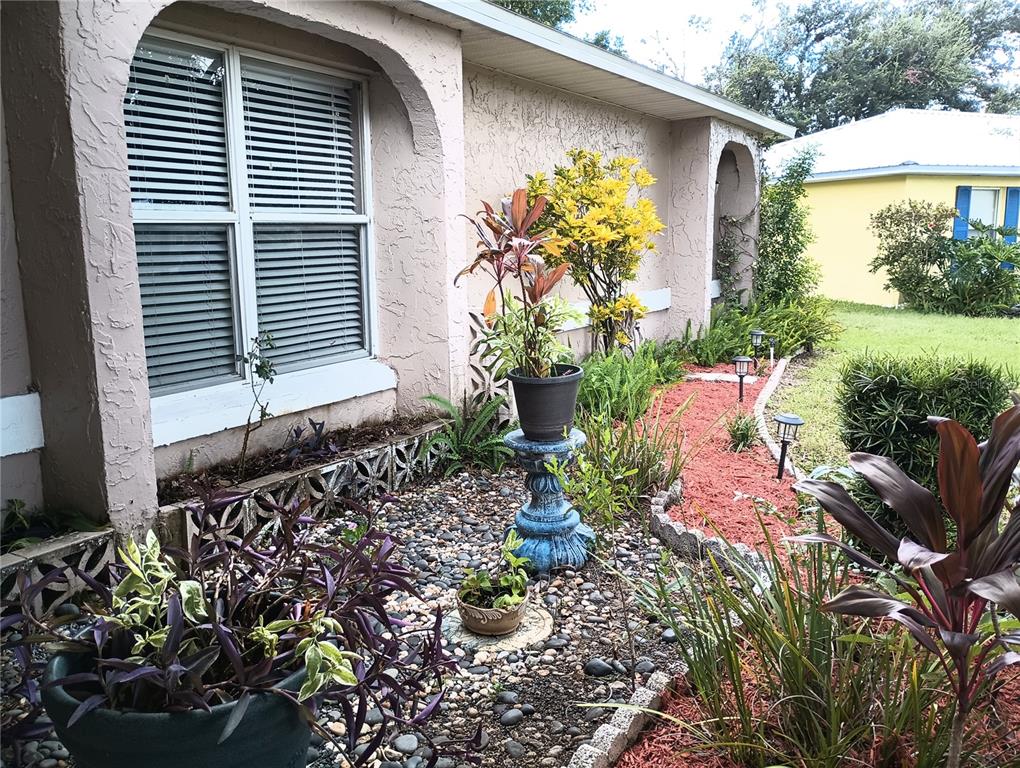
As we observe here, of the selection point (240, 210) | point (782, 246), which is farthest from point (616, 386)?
point (782, 246)

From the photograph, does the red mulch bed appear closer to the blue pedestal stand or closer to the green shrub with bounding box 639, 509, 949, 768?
the blue pedestal stand

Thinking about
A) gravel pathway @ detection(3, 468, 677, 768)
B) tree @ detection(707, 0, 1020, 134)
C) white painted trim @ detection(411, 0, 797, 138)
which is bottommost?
gravel pathway @ detection(3, 468, 677, 768)

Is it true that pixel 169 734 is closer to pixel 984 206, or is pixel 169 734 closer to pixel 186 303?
pixel 186 303

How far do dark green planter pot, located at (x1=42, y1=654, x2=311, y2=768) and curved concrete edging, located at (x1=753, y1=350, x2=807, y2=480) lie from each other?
3.02 m

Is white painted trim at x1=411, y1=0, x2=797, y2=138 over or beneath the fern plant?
over

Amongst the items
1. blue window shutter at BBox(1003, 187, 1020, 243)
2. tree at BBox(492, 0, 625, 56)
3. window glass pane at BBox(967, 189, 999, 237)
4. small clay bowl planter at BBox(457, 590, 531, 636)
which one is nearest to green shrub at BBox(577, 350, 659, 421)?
small clay bowl planter at BBox(457, 590, 531, 636)

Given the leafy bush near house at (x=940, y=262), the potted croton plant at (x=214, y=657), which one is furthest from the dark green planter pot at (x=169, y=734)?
the leafy bush near house at (x=940, y=262)

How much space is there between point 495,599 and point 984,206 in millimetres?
16794

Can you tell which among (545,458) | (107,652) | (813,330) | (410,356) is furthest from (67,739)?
(813,330)

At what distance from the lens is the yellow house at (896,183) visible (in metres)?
15.2

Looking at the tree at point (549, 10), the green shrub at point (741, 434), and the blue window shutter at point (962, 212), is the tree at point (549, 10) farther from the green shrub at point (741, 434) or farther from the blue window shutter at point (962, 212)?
the green shrub at point (741, 434)

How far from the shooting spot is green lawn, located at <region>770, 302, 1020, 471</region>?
6.08 m

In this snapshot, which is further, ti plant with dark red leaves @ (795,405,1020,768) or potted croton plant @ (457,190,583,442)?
potted croton plant @ (457,190,583,442)

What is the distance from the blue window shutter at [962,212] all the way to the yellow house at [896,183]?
19 millimetres
